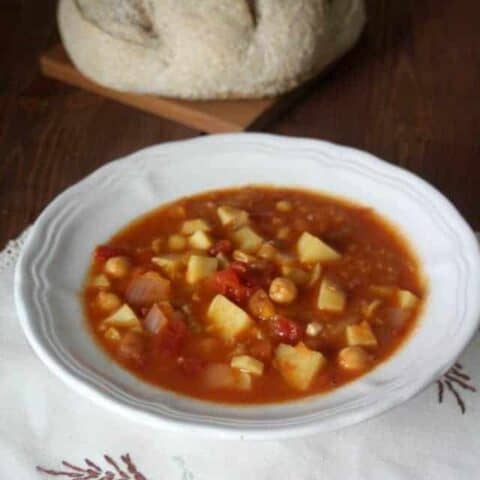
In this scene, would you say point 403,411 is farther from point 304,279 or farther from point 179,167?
point 179,167

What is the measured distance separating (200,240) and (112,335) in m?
0.25

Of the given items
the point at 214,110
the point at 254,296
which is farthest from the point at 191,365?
the point at 214,110

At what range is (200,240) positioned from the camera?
5.51 feet

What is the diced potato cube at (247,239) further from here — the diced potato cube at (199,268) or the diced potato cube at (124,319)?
the diced potato cube at (124,319)

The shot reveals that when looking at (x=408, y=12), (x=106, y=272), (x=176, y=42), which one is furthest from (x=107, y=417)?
(x=408, y=12)

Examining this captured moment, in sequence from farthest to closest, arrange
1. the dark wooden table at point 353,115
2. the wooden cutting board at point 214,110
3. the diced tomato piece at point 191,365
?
the wooden cutting board at point 214,110
the dark wooden table at point 353,115
the diced tomato piece at point 191,365

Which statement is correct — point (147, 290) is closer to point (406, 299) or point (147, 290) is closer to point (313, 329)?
point (313, 329)

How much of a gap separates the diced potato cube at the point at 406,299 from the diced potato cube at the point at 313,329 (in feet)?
0.45

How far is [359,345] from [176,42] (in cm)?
96

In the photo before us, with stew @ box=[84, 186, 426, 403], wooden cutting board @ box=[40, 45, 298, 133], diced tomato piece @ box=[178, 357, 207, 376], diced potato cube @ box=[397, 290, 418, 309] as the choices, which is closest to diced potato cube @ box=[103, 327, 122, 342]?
stew @ box=[84, 186, 426, 403]

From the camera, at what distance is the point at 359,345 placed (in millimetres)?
1478

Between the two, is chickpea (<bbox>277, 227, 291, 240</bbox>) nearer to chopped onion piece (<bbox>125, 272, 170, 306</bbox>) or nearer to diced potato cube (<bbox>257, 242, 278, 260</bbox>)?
diced potato cube (<bbox>257, 242, 278, 260</bbox>)

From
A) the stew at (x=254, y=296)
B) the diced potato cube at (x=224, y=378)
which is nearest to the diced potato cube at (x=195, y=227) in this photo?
the stew at (x=254, y=296)

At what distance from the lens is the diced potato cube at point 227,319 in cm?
151
